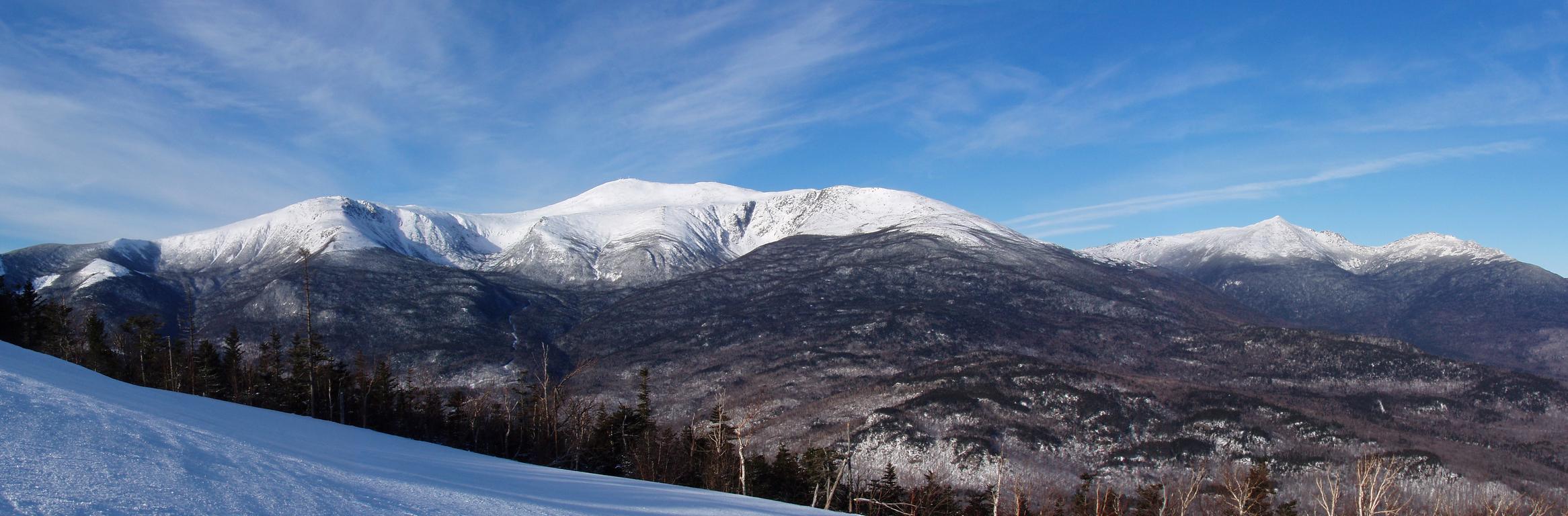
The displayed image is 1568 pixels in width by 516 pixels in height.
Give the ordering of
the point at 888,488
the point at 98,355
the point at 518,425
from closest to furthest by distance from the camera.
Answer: the point at 888,488
the point at 98,355
the point at 518,425

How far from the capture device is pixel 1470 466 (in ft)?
A: 517

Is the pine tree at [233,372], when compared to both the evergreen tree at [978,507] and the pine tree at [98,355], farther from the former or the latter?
the evergreen tree at [978,507]

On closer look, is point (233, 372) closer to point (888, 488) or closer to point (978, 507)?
point (888, 488)

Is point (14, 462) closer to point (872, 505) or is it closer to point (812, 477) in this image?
point (812, 477)

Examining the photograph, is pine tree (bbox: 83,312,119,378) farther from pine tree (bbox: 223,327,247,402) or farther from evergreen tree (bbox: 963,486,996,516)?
evergreen tree (bbox: 963,486,996,516)

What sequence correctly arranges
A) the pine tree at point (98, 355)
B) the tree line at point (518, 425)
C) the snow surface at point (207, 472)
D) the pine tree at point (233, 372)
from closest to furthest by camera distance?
the snow surface at point (207, 472) < the tree line at point (518, 425) < the pine tree at point (98, 355) < the pine tree at point (233, 372)

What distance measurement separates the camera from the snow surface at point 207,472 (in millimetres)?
8336

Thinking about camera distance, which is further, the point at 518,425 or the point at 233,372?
the point at 518,425

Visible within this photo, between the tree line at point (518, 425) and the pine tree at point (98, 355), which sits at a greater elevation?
the pine tree at point (98, 355)

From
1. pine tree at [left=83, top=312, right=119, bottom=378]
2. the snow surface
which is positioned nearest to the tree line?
pine tree at [left=83, top=312, right=119, bottom=378]

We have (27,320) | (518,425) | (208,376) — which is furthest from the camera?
(518,425)

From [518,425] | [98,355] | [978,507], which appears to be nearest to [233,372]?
[98,355]

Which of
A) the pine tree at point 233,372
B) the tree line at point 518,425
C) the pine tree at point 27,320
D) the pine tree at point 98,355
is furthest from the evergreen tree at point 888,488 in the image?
the pine tree at point 27,320

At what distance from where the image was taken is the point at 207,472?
9688 millimetres
